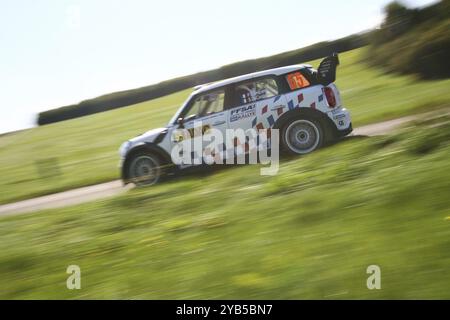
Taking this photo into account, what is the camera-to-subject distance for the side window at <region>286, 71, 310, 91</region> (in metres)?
7.75

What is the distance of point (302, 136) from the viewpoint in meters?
7.71

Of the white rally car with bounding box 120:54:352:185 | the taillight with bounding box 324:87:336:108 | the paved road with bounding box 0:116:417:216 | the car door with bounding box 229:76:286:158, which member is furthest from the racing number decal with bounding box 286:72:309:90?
the paved road with bounding box 0:116:417:216

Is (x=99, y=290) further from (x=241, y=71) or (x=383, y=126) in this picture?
(x=241, y=71)

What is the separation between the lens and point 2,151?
18.2 m

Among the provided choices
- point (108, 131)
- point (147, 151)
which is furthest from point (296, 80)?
point (108, 131)

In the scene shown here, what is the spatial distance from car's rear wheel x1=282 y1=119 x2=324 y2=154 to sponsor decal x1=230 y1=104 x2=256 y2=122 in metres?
0.56

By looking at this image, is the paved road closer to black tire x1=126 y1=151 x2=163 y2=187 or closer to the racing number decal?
black tire x1=126 y1=151 x2=163 y2=187

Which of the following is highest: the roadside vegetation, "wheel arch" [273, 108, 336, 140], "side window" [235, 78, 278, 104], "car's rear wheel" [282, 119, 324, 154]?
the roadside vegetation

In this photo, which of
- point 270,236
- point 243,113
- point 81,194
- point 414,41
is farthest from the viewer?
point 414,41

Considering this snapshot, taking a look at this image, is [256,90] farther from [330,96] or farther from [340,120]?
[340,120]

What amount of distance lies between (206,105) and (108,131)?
847 centimetres

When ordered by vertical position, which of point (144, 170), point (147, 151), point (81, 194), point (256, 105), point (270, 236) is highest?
point (256, 105)

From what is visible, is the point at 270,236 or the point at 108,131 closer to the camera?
the point at 270,236

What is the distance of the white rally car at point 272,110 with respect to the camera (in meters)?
7.63
